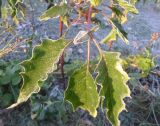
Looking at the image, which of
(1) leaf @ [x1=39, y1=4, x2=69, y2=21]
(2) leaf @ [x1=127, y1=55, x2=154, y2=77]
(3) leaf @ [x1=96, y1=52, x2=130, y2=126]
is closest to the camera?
(3) leaf @ [x1=96, y1=52, x2=130, y2=126]

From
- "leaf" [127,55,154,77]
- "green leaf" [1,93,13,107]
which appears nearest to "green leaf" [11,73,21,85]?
"green leaf" [1,93,13,107]

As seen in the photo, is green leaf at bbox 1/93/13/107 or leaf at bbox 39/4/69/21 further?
green leaf at bbox 1/93/13/107

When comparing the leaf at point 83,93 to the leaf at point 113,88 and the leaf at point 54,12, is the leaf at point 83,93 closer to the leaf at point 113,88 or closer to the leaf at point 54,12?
the leaf at point 113,88

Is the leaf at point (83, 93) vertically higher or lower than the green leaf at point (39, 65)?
lower

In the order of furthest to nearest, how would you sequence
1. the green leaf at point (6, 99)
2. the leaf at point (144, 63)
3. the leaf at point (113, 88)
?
the leaf at point (144, 63)
the green leaf at point (6, 99)
the leaf at point (113, 88)

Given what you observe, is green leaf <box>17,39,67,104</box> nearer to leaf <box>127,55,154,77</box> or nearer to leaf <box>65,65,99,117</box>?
leaf <box>65,65,99,117</box>

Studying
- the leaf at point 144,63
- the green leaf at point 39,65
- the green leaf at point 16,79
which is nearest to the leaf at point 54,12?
the green leaf at point 39,65

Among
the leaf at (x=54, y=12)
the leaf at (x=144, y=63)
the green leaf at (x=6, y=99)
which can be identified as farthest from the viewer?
the leaf at (x=144, y=63)
